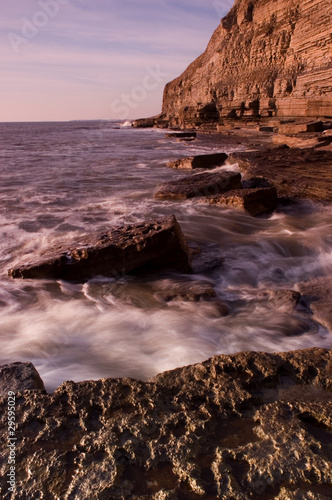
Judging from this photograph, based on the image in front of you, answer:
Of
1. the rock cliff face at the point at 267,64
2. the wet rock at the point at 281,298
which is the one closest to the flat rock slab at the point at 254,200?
the wet rock at the point at 281,298

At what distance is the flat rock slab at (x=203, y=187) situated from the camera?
7023 mm

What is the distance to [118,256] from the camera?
3.76 meters

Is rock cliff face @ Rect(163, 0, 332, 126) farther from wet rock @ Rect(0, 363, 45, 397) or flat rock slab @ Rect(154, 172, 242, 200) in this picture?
wet rock @ Rect(0, 363, 45, 397)

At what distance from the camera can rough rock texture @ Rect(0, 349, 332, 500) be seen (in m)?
1.22

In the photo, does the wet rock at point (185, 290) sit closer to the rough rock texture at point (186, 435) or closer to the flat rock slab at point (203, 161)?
the rough rock texture at point (186, 435)

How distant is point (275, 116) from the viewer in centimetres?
2822

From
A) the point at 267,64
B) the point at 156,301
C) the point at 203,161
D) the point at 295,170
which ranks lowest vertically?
the point at 156,301

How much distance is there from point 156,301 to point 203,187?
4183mm

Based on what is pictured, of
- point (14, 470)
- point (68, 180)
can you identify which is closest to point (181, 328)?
point (14, 470)

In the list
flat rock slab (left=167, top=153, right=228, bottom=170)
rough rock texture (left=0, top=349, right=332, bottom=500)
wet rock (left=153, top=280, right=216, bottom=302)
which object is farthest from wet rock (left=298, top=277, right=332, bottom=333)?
flat rock slab (left=167, top=153, right=228, bottom=170)

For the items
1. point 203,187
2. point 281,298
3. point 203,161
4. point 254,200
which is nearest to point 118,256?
point 281,298

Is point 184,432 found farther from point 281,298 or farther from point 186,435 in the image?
point 281,298

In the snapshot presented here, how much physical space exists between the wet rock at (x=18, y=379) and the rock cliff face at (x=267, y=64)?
20.8 metres

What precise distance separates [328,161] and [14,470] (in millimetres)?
8340
